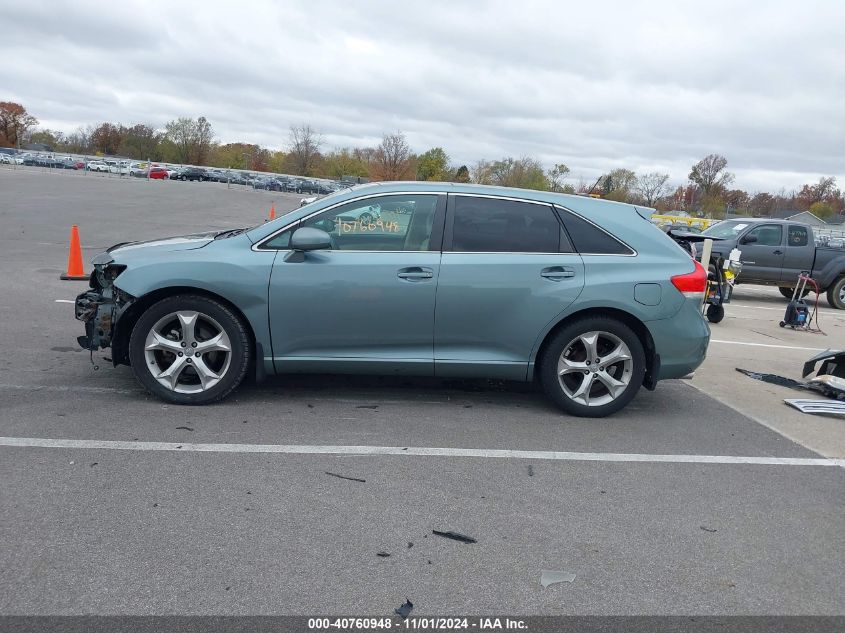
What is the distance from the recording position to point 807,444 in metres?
5.28

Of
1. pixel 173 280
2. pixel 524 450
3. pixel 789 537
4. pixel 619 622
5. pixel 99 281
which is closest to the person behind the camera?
pixel 619 622

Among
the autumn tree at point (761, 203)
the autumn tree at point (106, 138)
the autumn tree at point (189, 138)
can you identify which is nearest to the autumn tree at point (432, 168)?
the autumn tree at point (761, 203)

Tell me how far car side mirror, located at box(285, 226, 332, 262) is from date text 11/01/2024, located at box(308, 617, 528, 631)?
286 cm

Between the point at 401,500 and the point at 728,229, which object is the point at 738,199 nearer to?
the point at 728,229

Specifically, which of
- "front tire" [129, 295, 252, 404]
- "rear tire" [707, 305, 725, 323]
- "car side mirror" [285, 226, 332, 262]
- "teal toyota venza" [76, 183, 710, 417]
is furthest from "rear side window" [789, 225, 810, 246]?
"front tire" [129, 295, 252, 404]

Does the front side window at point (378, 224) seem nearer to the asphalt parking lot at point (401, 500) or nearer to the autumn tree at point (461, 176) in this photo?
the asphalt parking lot at point (401, 500)

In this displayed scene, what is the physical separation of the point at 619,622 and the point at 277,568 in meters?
1.48

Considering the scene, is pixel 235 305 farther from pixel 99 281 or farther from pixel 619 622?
pixel 619 622

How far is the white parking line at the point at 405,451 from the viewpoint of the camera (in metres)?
4.42

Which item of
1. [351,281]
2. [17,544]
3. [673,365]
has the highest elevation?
[351,281]

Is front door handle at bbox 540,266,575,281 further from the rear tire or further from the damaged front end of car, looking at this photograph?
the rear tire

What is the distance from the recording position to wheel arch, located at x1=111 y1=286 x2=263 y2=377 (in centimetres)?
517

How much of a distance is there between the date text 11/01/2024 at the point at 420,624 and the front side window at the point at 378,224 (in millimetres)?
2990

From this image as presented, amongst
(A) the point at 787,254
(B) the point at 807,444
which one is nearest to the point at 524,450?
(B) the point at 807,444
